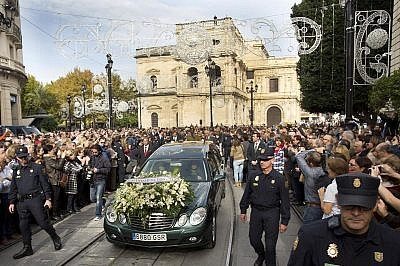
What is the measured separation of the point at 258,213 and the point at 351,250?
11.5ft

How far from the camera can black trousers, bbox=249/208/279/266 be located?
18.5 ft

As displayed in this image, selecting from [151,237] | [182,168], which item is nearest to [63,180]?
[182,168]

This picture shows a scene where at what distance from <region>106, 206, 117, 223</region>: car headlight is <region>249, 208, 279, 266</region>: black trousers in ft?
8.56

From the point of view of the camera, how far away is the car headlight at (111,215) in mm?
6950

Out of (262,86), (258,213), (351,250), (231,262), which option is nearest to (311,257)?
(351,250)

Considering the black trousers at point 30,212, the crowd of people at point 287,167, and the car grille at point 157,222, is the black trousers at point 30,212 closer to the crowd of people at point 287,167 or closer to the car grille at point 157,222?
the crowd of people at point 287,167

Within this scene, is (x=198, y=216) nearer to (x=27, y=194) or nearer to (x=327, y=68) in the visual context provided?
(x=27, y=194)

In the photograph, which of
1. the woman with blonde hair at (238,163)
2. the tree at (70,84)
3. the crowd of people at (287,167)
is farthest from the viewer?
the tree at (70,84)

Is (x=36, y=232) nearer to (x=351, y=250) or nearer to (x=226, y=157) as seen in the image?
(x=351, y=250)

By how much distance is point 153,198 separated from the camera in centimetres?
662

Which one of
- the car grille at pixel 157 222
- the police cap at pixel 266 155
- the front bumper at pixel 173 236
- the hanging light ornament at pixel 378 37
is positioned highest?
the hanging light ornament at pixel 378 37

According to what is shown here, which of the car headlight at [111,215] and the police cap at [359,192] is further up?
the police cap at [359,192]

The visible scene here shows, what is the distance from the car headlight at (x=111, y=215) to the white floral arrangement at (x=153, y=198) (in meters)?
0.17

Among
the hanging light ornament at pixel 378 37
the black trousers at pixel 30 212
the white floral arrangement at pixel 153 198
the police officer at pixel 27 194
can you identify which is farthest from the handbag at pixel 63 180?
the hanging light ornament at pixel 378 37
